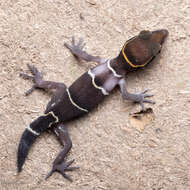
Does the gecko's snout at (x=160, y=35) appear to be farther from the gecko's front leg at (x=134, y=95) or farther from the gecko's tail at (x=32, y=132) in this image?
the gecko's tail at (x=32, y=132)

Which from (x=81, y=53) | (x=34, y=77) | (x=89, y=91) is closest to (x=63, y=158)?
(x=89, y=91)

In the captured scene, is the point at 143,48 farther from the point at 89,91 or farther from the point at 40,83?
the point at 40,83

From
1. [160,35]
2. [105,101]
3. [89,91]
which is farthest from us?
[105,101]

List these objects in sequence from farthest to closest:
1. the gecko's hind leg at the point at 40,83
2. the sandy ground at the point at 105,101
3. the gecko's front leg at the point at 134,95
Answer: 1. the gecko's hind leg at the point at 40,83
2. the gecko's front leg at the point at 134,95
3. the sandy ground at the point at 105,101

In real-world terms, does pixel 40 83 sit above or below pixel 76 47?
below

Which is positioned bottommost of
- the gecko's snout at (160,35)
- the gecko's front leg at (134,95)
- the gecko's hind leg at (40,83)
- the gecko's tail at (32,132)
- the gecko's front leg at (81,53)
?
the gecko's tail at (32,132)

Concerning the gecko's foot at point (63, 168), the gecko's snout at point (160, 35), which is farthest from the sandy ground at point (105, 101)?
the gecko's snout at point (160, 35)
